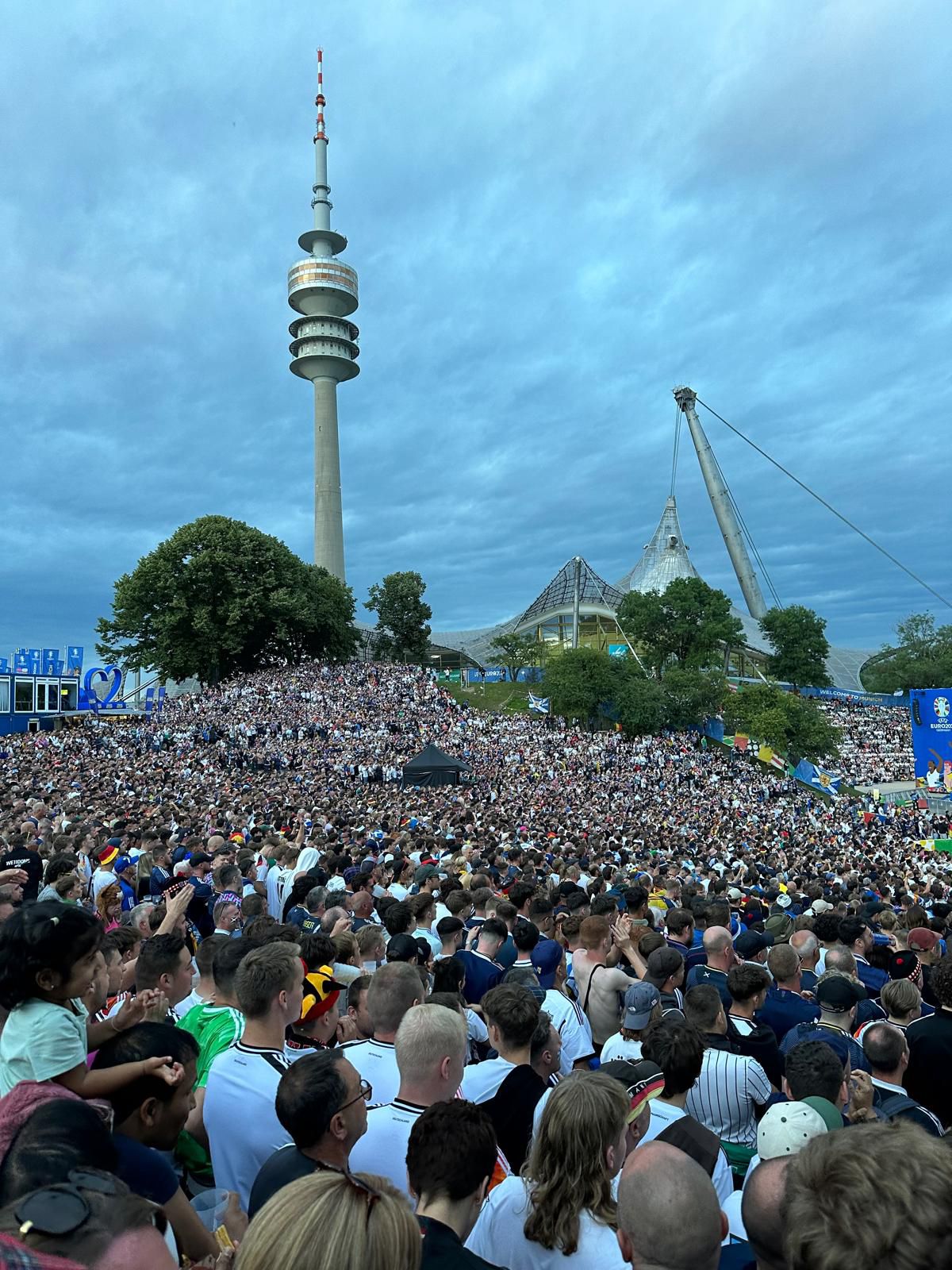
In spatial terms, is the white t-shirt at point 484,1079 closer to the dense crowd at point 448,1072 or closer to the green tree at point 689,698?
the dense crowd at point 448,1072

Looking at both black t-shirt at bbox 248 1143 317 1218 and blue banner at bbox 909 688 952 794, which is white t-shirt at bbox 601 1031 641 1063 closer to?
black t-shirt at bbox 248 1143 317 1218

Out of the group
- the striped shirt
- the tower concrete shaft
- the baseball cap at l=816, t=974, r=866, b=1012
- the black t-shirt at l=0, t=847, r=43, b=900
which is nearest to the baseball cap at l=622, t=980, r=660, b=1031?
the striped shirt

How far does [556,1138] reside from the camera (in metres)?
2.41

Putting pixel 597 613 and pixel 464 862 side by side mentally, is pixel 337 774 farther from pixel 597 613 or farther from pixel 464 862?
pixel 597 613

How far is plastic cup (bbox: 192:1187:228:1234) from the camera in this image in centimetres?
263

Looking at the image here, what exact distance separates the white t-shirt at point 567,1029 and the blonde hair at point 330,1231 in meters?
2.76

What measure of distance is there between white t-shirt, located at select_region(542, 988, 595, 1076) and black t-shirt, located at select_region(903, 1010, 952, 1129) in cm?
165

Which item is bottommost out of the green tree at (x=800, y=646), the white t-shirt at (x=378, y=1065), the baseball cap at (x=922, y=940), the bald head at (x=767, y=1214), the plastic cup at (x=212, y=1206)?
the baseball cap at (x=922, y=940)

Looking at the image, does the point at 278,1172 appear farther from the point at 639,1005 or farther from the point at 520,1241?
the point at 639,1005

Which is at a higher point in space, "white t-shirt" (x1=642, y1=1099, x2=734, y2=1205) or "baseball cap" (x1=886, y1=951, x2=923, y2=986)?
"white t-shirt" (x1=642, y1=1099, x2=734, y2=1205)

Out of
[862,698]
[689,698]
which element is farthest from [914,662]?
[689,698]

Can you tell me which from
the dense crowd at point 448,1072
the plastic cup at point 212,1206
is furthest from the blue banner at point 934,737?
the plastic cup at point 212,1206

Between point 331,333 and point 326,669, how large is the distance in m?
44.0

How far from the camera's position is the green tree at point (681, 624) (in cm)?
5691
